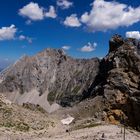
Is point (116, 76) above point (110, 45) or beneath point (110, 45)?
beneath

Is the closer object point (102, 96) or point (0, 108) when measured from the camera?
point (0, 108)

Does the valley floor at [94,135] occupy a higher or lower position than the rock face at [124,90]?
lower

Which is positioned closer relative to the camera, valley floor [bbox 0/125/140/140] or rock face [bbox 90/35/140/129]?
valley floor [bbox 0/125/140/140]

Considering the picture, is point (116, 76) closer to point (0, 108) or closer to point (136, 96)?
point (136, 96)

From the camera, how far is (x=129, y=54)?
438ft

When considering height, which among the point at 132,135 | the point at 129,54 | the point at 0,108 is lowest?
the point at 132,135

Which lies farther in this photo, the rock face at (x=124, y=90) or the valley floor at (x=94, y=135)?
the rock face at (x=124, y=90)

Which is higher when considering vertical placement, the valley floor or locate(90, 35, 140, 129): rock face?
locate(90, 35, 140, 129): rock face

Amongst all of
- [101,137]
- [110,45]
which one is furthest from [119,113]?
[110,45]

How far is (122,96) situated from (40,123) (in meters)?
29.0

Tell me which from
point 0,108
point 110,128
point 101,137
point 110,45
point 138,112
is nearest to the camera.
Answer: point 101,137

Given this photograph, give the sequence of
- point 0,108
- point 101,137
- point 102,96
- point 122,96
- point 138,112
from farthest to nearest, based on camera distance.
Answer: point 102,96 < point 122,96 < point 138,112 < point 0,108 < point 101,137

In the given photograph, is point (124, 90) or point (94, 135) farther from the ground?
point (124, 90)

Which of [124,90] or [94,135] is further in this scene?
[124,90]
